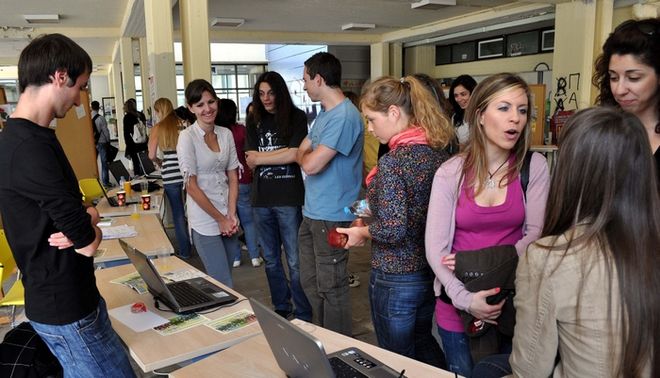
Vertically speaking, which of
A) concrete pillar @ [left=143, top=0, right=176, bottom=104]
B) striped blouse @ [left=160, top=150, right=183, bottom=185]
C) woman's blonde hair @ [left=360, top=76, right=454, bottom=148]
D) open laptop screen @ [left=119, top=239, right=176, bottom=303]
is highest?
concrete pillar @ [left=143, top=0, right=176, bottom=104]

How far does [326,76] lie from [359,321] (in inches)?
72.6

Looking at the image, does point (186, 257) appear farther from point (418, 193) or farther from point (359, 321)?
point (418, 193)

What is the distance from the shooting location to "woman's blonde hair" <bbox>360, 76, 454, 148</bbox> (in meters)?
1.90

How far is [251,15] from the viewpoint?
34.9ft

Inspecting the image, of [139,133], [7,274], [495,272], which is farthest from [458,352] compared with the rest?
[139,133]

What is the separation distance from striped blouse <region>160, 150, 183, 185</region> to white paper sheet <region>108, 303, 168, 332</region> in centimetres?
291

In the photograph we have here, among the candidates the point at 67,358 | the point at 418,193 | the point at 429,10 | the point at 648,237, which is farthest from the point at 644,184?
the point at 429,10

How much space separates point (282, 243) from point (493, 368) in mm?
2016

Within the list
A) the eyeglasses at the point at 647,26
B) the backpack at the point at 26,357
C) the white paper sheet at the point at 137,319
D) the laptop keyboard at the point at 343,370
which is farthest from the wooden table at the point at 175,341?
the eyeglasses at the point at 647,26

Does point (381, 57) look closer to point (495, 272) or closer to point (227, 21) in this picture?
point (227, 21)

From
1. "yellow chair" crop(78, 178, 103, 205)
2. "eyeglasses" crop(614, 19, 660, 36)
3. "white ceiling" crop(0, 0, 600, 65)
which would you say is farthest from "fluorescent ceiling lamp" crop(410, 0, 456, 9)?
"eyeglasses" crop(614, 19, 660, 36)

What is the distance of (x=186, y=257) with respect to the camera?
5164mm

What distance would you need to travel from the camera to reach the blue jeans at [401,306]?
1884 millimetres

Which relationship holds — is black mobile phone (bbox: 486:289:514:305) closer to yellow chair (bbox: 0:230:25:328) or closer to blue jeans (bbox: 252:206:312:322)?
blue jeans (bbox: 252:206:312:322)
